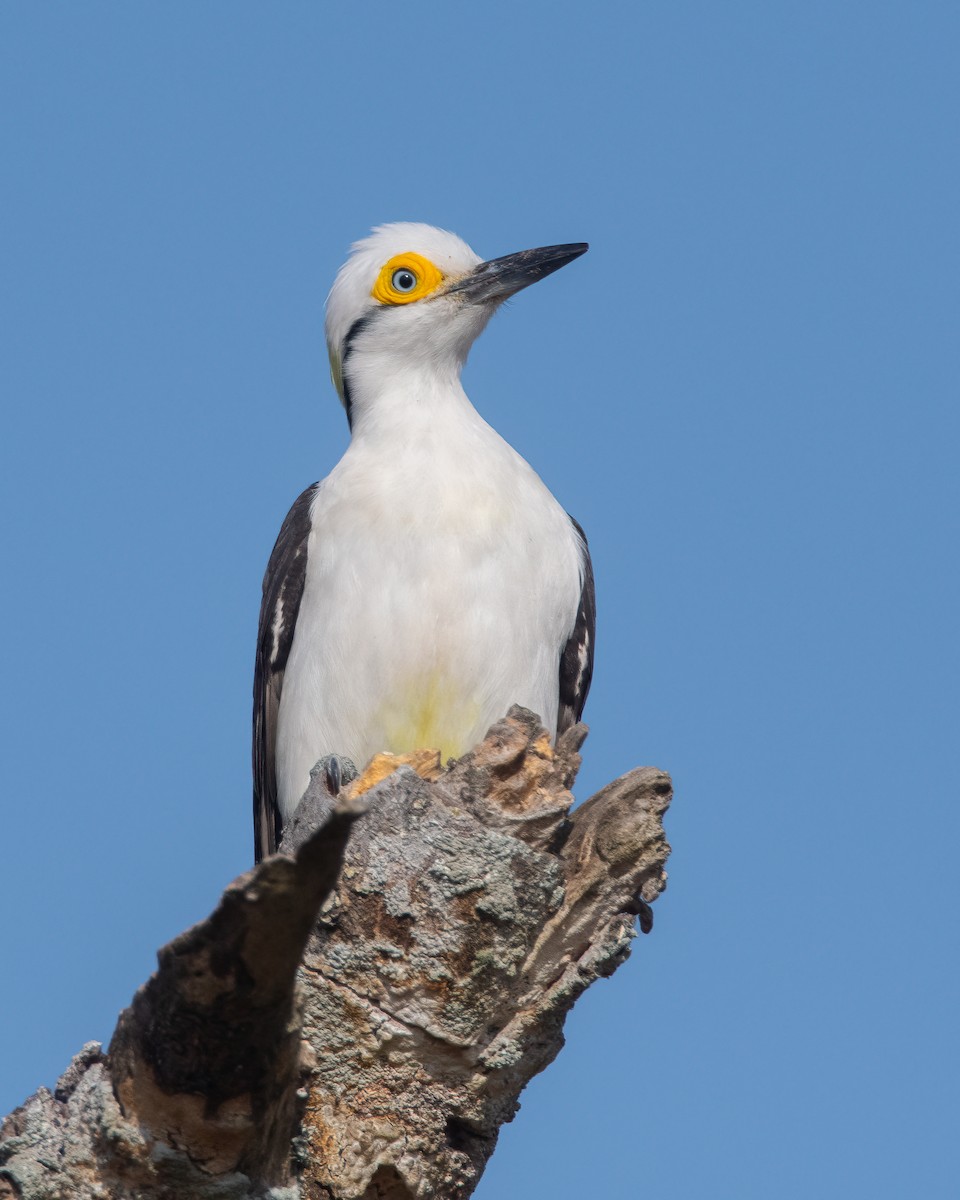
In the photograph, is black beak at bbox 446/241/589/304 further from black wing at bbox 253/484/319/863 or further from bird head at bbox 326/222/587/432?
black wing at bbox 253/484/319/863

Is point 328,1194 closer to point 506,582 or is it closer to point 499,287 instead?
point 506,582

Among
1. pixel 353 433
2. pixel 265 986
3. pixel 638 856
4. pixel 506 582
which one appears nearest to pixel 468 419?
pixel 353 433

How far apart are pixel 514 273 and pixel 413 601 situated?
2.69 m

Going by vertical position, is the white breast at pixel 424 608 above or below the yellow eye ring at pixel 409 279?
below

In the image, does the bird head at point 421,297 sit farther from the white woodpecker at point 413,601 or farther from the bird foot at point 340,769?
the bird foot at point 340,769

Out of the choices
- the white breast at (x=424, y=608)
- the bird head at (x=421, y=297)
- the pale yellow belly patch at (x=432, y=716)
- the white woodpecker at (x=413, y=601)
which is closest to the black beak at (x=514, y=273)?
the bird head at (x=421, y=297)

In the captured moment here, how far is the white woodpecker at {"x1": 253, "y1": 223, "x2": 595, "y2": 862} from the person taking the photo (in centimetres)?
888

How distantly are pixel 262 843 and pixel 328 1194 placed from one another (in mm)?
4564

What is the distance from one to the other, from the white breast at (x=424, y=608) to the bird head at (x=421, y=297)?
4.11ft

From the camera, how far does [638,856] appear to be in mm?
6234

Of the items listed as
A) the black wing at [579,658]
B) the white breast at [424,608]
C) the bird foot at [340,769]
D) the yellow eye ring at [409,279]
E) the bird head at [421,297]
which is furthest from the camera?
the yellow eye ring at [409,279]

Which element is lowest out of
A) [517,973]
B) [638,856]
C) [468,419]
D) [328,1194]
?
[328,1194]

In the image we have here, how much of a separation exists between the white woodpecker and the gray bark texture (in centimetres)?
188

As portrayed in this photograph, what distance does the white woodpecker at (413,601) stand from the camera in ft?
29.1
